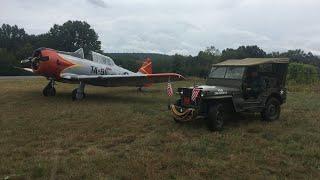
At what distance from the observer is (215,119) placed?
32.8 ft

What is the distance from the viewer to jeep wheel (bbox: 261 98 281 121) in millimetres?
11680

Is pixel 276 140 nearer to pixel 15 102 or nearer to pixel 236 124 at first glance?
pixel 236 124

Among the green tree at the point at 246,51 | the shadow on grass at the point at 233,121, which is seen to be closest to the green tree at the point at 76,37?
the green tree at the point at 246,51

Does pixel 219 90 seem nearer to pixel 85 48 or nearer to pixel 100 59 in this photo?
pixel 100 59

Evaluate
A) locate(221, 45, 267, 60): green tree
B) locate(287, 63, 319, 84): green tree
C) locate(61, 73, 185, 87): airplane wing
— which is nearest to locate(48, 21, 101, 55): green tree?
locate(221, 45, 267, 60): green tree

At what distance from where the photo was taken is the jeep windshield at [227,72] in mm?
11289

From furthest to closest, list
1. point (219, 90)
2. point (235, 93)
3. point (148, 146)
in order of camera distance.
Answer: point (235, 93)
point (219, 90)
point (148, 146)

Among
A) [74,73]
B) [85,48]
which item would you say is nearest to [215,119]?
[74,73]

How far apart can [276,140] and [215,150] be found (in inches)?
72.8

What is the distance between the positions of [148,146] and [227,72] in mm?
4095

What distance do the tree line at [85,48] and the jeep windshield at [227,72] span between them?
39.0m

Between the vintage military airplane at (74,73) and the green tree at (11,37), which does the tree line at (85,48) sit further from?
the vintage military airplane at (74,73)

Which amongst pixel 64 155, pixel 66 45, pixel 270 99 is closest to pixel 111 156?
pixel 64 155

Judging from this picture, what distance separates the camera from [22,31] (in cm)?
9950
